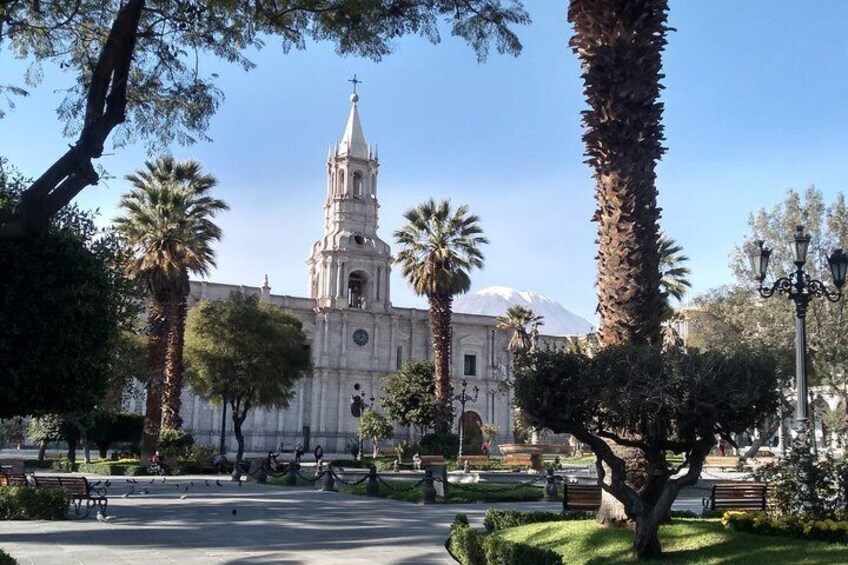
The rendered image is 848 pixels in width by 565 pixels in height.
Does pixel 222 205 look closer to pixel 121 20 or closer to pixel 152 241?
pixel 152 241

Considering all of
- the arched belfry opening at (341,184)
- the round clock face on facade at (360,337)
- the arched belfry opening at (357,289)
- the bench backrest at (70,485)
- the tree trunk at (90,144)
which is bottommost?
the bench backrest at (70,485)

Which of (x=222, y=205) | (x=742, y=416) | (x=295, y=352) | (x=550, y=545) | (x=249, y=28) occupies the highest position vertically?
(x=222, y=205)

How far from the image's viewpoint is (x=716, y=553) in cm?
971

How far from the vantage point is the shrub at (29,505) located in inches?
606

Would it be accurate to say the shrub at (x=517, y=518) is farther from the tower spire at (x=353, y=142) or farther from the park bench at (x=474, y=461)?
the tower spire at (x=353, y=142)

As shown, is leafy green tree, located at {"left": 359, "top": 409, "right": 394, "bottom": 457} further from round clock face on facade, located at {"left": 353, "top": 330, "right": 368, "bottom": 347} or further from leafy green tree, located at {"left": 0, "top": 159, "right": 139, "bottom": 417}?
leafy green tree, located at {"left": 0, "top": 159, "right": 139, "bottom": 417}

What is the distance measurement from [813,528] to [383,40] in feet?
27.4

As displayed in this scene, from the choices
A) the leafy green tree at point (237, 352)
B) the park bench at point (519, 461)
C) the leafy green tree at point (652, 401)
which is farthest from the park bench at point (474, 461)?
the leafy green tree at point (652, 401)

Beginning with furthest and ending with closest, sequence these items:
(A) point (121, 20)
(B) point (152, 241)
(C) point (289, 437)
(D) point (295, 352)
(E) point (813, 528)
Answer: (C) point (289, 437) → (D) point (295, 352) → (B) point (152, 241) → (E) point (813, 528) → (A) point (121, 20)

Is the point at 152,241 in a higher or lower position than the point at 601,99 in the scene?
higher

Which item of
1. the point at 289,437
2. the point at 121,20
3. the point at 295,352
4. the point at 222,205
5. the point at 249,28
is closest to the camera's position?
the point at 121,20

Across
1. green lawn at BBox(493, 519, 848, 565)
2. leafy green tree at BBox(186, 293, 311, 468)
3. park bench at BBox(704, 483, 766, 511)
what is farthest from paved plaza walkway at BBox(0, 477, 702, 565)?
leafy green tree at BBox(186, 293, 311, 468)

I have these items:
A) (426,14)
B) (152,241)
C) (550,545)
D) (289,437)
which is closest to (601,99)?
(426,14)

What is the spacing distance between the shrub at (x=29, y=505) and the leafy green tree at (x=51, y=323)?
23.9ft
